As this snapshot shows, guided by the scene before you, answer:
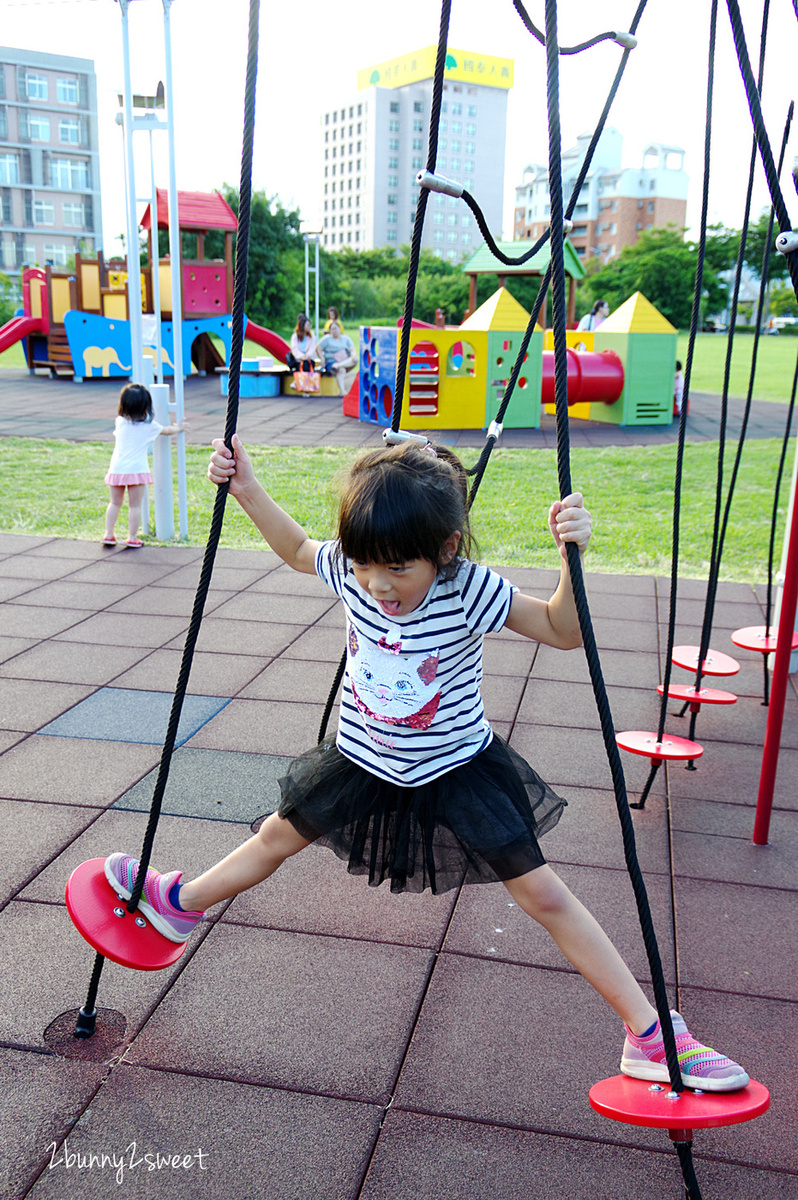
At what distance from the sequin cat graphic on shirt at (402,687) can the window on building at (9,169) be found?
217ft

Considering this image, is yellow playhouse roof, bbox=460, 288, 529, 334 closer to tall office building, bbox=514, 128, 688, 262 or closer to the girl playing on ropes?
the girl playing on ropes

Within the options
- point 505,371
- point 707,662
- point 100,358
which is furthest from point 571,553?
point 100,358

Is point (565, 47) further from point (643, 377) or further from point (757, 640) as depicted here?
point (643, 377)

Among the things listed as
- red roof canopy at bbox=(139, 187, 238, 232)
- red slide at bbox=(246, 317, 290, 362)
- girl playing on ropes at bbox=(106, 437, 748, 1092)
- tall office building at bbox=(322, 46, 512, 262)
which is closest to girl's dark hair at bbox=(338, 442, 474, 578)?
girl playing on ropes at bbox=(106, 437, 748, 1092)

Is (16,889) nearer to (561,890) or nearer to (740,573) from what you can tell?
(561,890)

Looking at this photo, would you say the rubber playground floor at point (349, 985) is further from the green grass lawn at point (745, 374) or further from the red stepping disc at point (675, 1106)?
the green grass lawn at point (745, 374)

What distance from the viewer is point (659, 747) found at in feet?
9.55

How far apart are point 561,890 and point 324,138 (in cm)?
11036

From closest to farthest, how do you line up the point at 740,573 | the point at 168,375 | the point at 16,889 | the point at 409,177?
the point at 16,889 < the point at 740,573 < the point at 168,375 < the point at 409,177

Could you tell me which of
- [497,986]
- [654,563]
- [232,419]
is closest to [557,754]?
[497,986]

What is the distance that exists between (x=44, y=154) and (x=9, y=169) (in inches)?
89.1

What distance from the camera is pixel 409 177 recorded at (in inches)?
3656

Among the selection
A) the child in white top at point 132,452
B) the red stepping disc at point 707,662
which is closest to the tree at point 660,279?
the child in white top at point 132,452

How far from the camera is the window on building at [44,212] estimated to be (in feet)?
196
